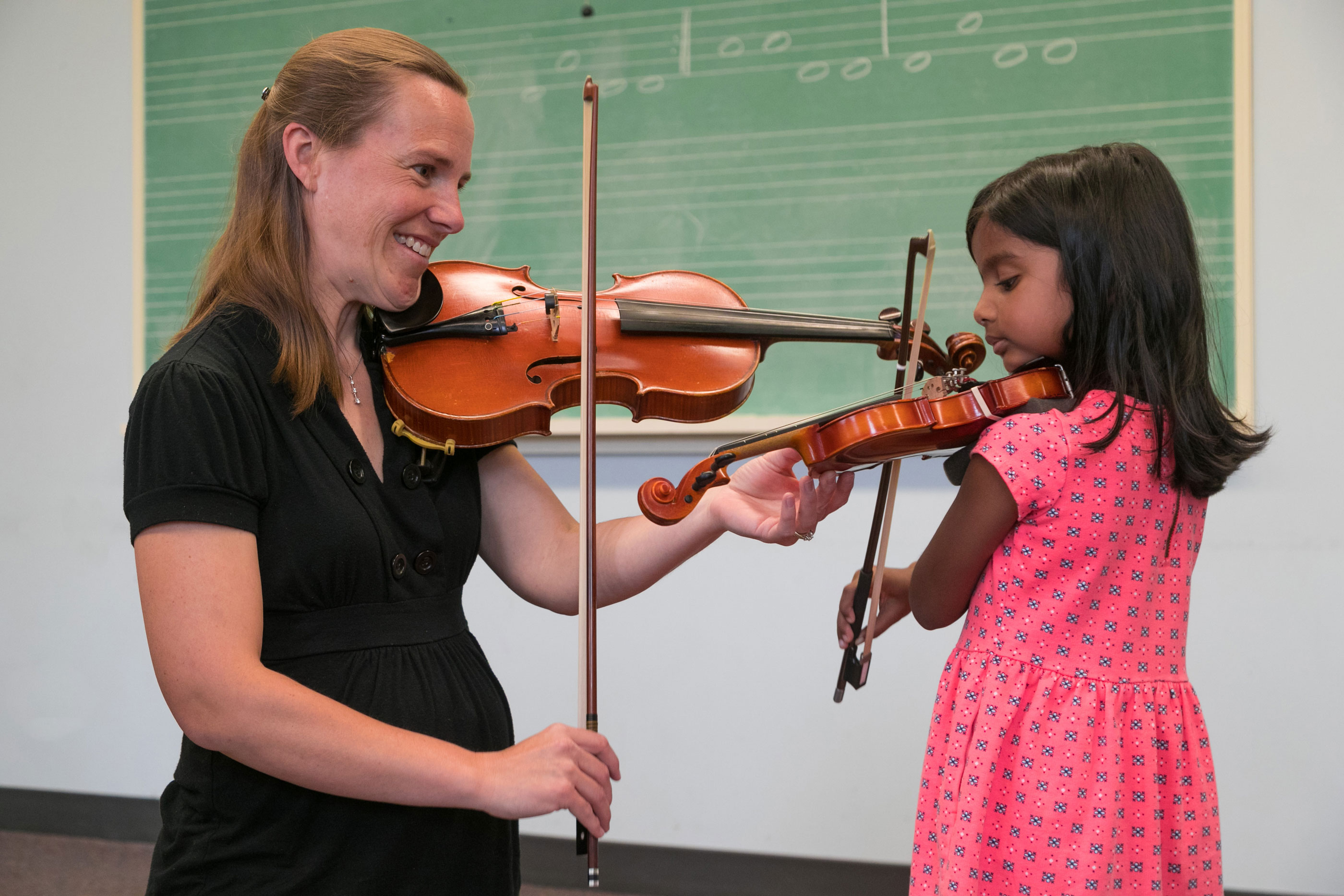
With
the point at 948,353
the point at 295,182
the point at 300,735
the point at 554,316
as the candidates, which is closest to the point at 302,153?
the point at 295,182

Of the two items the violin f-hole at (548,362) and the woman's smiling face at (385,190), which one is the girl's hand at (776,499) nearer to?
the violin f-hole at (548,362)

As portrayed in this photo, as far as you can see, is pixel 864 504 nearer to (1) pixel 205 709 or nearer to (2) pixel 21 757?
(1) pixel 205 709

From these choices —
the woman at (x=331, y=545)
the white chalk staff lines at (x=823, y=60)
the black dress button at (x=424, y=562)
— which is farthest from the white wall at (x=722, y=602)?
the black dress button at (x=424, y=562)

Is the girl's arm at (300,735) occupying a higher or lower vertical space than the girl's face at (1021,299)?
lower

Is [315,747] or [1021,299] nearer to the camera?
[315,747]

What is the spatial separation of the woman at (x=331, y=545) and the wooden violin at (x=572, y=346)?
2.3 inches

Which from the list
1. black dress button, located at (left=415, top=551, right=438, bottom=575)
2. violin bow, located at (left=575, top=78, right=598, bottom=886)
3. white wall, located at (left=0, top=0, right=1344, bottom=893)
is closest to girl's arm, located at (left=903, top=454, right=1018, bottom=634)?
violin bow, located at (left=575, top=78, right=598, bottom=886)

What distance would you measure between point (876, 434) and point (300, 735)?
58cm

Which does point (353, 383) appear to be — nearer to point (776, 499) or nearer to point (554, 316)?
point (554, 316)

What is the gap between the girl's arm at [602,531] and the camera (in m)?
1.15

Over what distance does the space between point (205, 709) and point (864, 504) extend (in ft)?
5.18

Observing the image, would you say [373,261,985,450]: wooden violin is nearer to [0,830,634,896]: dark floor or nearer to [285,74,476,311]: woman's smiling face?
[285,74,476,311]: woman's smiling face

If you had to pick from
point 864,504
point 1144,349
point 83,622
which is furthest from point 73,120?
point 1144,349

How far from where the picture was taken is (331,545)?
3.02 ft
